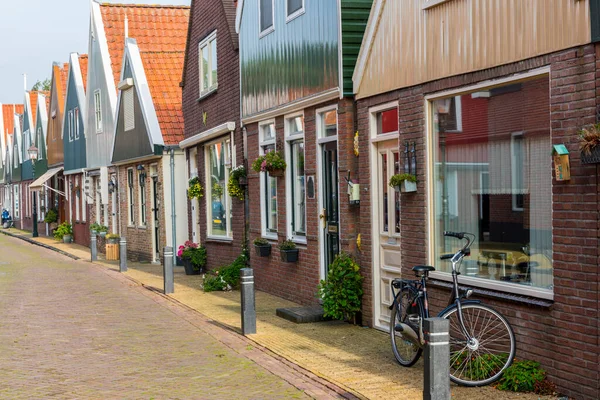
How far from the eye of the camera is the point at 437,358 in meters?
5.93

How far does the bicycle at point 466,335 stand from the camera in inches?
307

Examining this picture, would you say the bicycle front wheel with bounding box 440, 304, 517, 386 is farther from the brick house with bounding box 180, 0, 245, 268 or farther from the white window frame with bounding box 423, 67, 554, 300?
the brick house with bounding box 180, 0, 245, 268

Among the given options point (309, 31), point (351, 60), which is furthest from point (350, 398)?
point (309, 31)

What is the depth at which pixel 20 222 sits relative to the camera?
5534 centimetres

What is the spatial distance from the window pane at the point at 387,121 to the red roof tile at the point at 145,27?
16356mm

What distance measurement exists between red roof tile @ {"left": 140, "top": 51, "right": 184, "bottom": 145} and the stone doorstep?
11.2m

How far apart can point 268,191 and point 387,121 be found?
5200 millimetres

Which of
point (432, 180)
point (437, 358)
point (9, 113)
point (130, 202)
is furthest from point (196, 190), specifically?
point (9, 113)

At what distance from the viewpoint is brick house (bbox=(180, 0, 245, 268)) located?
1741 cm

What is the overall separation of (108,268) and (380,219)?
13.3m

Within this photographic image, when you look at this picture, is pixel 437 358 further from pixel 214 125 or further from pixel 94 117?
pixel 94 117

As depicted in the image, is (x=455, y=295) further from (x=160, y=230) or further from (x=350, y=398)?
(x=160, y=230)

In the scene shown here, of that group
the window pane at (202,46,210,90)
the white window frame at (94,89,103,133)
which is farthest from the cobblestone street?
the white window frame at (94,89,103,133)

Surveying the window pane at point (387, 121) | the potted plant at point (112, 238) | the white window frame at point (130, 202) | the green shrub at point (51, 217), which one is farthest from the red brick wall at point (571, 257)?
the green shrub at point (51, 217)
